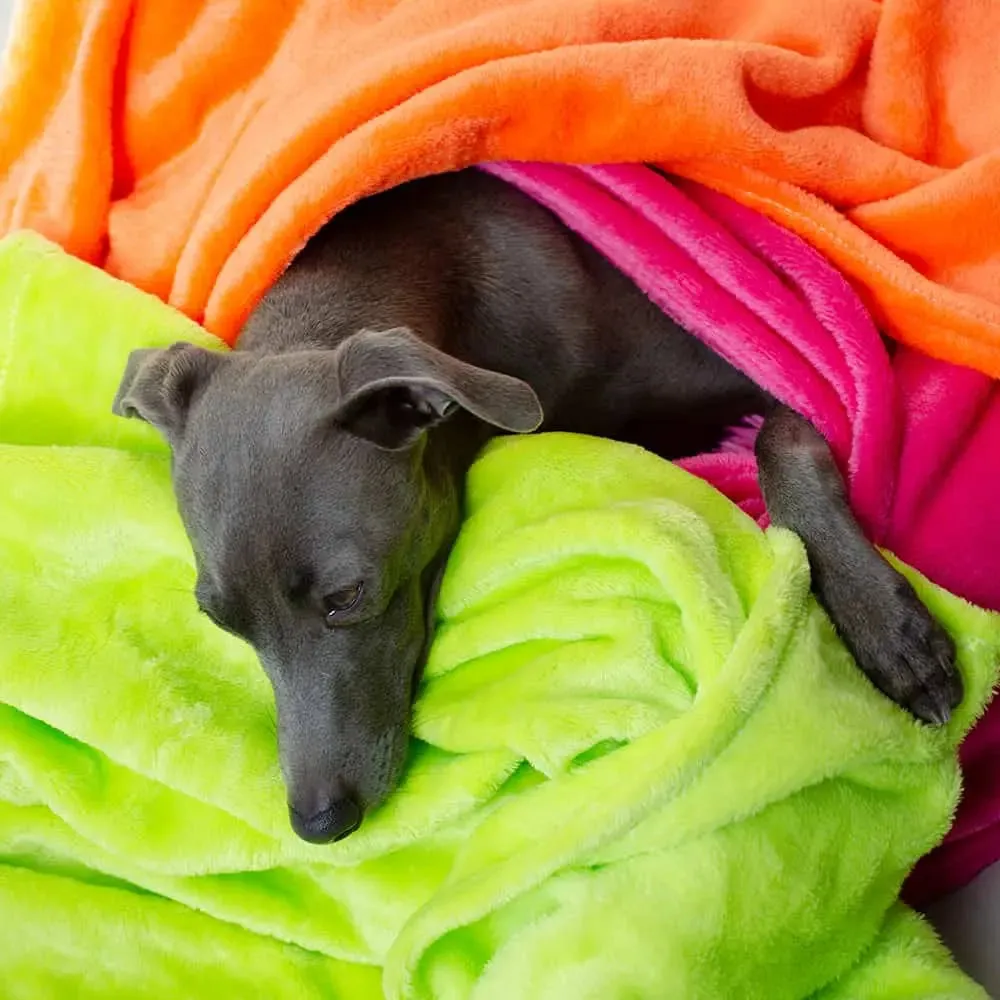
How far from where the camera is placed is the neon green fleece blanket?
1.20 metres

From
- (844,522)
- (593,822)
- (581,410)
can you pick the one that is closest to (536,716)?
(593,822)

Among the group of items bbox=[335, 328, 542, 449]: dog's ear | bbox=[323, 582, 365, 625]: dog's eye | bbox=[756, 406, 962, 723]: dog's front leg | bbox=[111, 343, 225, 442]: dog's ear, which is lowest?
bbox=[323, 582, 365, 625]: dog's eye

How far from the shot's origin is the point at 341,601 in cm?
146

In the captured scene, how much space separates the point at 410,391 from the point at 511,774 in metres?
0.46

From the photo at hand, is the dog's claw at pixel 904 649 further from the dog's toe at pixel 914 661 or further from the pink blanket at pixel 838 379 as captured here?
the pink blanket at pixel 838 379

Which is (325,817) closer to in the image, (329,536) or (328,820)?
(328,820)

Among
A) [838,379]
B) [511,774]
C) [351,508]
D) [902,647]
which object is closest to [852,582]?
[902,647]

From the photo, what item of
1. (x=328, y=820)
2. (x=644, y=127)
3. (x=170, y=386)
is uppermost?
(x=644, y=127)

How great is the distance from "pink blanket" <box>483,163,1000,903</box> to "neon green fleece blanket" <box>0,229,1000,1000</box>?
18 centimetres

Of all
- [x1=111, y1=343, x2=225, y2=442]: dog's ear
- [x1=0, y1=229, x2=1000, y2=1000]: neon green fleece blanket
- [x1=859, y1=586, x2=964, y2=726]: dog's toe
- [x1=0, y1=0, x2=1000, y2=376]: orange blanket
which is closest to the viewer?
[x1=0, y1=229, x2=1000, y2=1000]: neon green fleece blanket

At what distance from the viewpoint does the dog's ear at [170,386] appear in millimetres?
1553

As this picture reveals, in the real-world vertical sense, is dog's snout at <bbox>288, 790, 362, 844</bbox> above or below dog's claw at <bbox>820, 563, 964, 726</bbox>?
below

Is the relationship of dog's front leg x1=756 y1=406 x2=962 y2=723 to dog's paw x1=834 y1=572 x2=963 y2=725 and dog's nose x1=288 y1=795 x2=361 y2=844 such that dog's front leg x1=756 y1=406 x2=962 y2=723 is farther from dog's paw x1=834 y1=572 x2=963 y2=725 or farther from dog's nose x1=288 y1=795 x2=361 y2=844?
dog's nose x1=288 y1=795 x2=361 y2=844

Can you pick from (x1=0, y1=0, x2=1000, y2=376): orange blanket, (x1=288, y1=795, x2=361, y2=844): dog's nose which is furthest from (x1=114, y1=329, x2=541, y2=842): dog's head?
(x1=0, y1=0, x2=1000, y2=376): orange blanket
